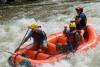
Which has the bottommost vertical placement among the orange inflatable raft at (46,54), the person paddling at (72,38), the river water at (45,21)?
the river water at (45,21)

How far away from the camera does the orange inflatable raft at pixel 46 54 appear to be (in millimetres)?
9562

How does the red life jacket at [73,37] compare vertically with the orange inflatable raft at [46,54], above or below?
above

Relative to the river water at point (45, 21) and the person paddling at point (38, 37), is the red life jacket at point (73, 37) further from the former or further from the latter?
the person paddling at point (38, 37)

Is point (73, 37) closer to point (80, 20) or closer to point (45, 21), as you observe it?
point (80, 20)

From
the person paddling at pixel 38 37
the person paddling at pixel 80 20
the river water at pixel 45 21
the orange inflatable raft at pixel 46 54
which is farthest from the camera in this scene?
the person paddling at pixel 80 20

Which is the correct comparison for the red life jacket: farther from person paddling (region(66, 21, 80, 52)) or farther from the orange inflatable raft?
the orange inflatable raft

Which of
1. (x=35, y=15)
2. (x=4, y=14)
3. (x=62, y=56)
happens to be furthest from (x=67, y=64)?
(x=4, y=14)

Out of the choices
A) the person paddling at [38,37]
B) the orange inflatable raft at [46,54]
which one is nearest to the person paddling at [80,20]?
the orange inflatable raft at [46,54]

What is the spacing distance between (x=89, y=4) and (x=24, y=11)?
486 centimetres

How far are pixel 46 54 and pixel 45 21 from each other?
8.02 m

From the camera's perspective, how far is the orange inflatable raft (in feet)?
31.4

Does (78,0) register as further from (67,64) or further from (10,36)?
(67,64)

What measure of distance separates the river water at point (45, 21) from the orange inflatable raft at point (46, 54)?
0.19 m

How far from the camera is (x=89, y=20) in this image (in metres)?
17.6
